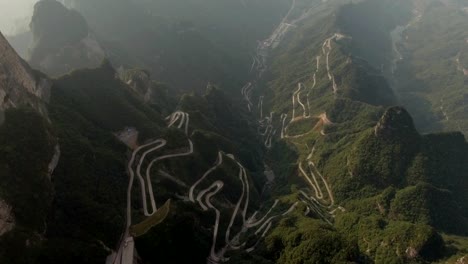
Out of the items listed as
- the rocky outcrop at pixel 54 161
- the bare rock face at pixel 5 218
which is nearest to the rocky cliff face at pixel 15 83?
the rocky outcrop at pixel 54 161

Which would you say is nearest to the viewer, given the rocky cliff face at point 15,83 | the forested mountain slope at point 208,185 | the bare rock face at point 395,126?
the forested mountain slope at point 208,185

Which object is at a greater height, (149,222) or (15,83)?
(15,83)

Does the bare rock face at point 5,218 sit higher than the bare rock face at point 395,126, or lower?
higher

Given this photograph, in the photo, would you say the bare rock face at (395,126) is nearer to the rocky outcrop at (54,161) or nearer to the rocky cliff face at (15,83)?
the rocky outcrop at (54,161)

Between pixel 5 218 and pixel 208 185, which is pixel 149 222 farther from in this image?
pixel 208 185

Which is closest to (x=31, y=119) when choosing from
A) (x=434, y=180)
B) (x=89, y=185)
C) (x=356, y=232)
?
(x=89, y=185)

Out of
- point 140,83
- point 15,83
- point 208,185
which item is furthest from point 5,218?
point 140,83

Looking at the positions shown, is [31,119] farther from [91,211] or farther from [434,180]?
[434,180]
